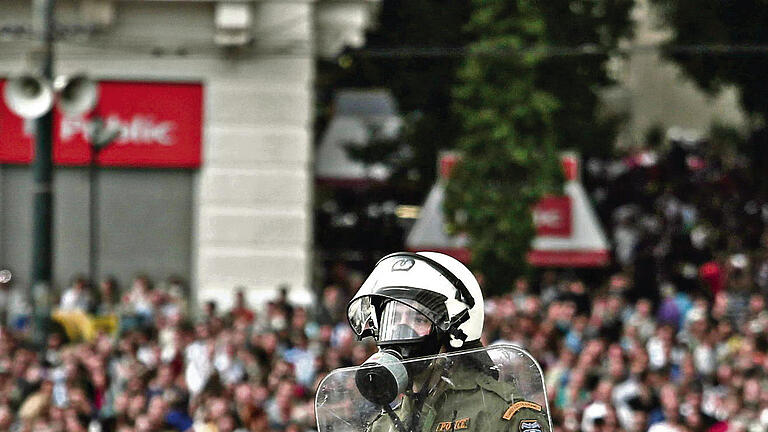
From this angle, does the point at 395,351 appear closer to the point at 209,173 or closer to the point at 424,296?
the point at 424,296

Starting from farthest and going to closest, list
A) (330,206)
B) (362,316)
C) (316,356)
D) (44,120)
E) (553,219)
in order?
(330,206) < (553,219) < (44,120) < (316,356) < (362,316)

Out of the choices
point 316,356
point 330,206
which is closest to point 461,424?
point 316,356

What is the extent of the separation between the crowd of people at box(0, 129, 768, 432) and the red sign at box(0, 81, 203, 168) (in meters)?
1.66

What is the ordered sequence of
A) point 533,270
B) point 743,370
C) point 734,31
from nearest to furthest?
point 743,370 → point 533,270 → point 734,31

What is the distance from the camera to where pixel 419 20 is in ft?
88.1

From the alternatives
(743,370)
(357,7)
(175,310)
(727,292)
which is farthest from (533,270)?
(743,370)

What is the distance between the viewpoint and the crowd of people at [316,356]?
1271 cm

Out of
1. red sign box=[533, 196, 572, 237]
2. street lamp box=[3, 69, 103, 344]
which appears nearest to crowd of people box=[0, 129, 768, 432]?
street lamp box=[3, 69, 103, 344]

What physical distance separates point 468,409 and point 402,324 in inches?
10.9

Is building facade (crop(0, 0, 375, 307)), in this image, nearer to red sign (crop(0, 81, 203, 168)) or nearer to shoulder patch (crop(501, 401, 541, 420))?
red sign (crop(0, 81, 203, 168))

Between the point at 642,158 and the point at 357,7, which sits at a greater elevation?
the point at 357,7

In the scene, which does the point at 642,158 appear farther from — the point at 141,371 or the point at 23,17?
the point at 141,371

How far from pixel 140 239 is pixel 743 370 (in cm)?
1002

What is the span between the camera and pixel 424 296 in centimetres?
419
